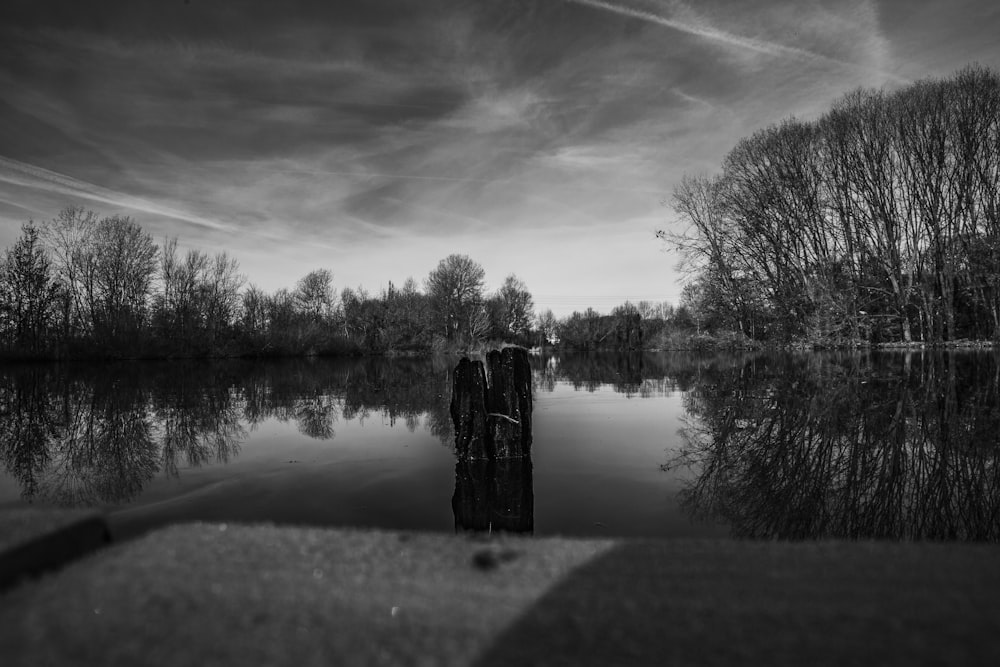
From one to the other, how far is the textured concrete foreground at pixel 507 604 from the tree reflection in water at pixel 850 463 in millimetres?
2010

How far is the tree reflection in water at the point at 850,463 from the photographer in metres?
5.26

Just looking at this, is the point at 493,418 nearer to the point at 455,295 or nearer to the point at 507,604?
the point at 507,604

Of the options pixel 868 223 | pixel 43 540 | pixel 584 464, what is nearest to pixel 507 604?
pixel 43 540

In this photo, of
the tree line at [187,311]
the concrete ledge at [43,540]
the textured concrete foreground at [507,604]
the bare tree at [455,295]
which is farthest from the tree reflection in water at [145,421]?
the bare tree at [455,295]

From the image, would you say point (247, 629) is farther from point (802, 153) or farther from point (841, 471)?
point (802, 153)

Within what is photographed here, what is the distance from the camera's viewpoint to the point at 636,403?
15148 millimetres

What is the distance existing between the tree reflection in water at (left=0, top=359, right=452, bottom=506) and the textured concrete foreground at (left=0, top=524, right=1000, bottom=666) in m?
4.70

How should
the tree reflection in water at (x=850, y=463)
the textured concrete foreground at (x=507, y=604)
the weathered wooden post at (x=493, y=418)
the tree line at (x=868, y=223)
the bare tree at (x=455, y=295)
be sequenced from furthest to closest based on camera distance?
the bare tree at (x=455, y=295) < the tree line at (x=868, y=223) < the weathered wooden post at (x=493, y=418) < the tree reflection in water at (x=850, y=463) < the textured concrete foreground at (x=507, y=604)

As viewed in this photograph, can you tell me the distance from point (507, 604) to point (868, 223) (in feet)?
158

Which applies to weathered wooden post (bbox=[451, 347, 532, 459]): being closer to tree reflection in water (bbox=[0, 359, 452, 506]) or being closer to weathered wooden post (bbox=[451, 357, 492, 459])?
weathered wooden post (bbox=[451, 357, 492, 459])

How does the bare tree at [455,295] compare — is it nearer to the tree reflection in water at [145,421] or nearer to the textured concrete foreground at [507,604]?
the tree reflection in water at [145,421]

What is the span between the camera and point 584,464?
8.14 m

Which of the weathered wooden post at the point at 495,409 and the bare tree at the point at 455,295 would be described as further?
the bare tree at the point at 455,295

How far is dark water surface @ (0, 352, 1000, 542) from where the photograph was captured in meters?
5.63
